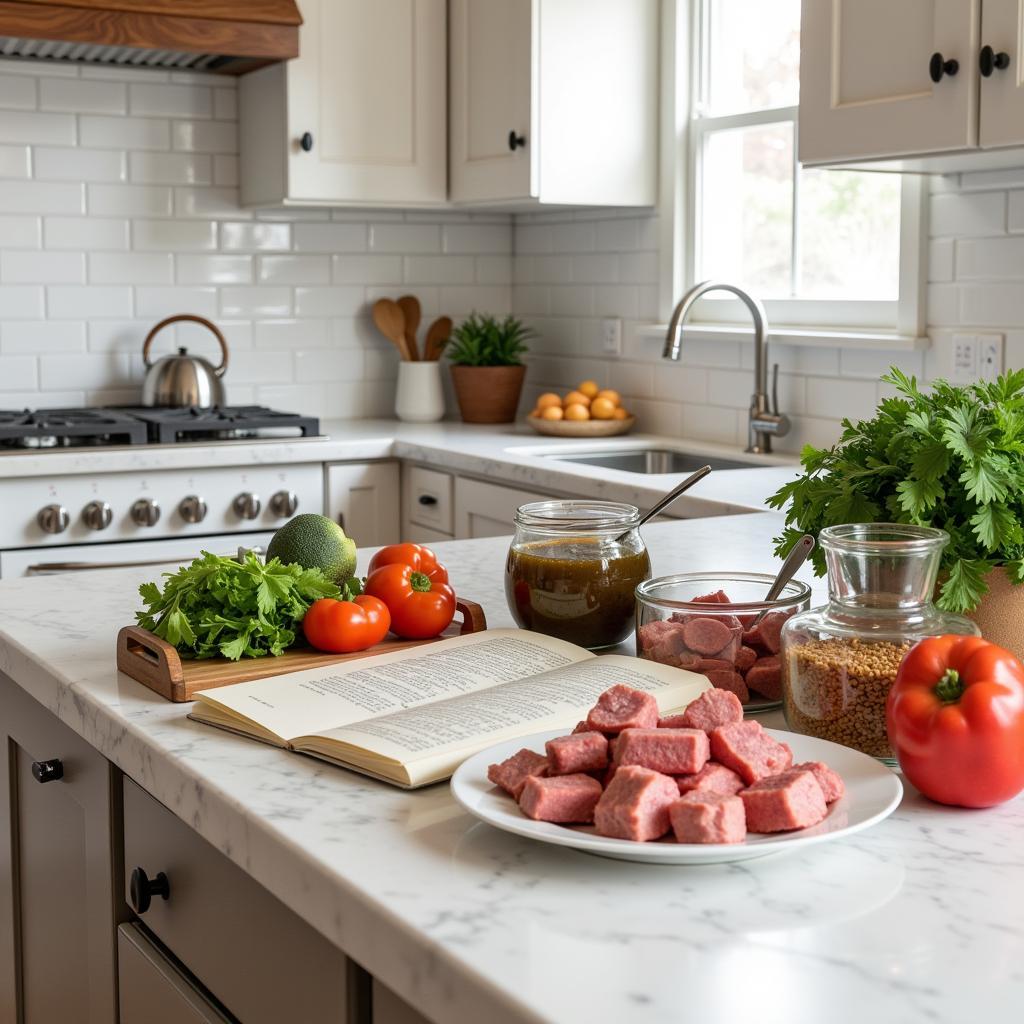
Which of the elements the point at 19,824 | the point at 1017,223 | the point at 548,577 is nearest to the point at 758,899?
the point at 548,577

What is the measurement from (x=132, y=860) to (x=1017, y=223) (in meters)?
2.15

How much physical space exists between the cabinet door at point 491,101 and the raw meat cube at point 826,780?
285 centimetres

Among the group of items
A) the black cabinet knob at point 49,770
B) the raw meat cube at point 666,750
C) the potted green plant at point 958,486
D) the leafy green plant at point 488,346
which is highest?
the leafy green plant at point 488,346

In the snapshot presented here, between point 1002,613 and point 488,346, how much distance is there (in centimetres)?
302

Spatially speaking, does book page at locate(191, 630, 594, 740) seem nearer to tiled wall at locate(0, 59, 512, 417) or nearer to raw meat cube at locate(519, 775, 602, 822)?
raw meat cube at locate(519, 775, 602, 822)

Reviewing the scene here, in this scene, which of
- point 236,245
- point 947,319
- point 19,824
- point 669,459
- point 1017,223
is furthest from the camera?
point 236,245

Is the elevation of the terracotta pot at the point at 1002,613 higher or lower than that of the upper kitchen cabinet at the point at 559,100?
lower

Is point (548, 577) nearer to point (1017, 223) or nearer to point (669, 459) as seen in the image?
point (1017, 223)

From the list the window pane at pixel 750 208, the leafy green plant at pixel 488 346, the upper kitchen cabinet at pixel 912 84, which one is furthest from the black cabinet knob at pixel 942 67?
the leafy green plant at pixel 488 346

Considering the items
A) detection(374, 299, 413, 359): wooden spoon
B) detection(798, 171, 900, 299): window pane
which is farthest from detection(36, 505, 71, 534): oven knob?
detection(798, 171, 900, 299): window pane

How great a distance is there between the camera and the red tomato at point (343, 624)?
4.54 feet

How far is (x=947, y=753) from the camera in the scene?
3.19 ft

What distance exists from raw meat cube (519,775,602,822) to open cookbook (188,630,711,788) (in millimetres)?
139

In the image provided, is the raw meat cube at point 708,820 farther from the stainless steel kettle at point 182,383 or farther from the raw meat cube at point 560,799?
the stainless steel kettle at point 182,383
